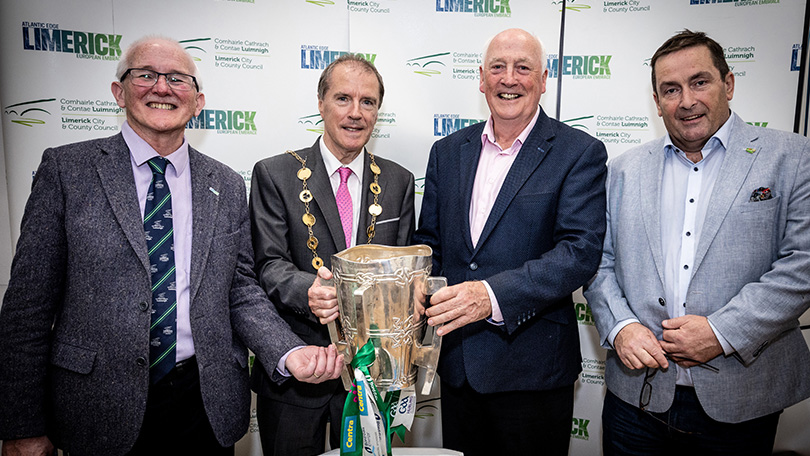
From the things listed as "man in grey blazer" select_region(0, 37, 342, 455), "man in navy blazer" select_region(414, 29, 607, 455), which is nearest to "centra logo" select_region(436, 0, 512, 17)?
"man in navy blazer" select_region(414, 29, 607, 455)

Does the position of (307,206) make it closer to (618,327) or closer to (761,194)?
(618,327)

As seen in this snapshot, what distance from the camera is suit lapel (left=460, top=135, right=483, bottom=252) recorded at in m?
1.95

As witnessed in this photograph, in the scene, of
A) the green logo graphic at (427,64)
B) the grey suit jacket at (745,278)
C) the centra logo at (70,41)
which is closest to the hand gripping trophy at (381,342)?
the grey suit jacket at (745,278)

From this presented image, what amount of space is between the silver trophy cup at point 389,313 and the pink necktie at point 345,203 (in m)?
0.64

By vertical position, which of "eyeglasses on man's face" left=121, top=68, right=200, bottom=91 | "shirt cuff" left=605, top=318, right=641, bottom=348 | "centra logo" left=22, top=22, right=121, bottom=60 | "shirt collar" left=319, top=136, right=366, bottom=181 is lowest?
"shirt cuff" left=605, top=318, right=641, bottom=348

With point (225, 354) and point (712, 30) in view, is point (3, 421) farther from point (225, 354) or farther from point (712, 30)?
point (712, 30)

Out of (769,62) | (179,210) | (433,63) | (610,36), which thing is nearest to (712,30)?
(769,62)

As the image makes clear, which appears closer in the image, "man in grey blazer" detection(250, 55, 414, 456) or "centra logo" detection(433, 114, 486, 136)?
"man in grey blazer" detection(250, 55, 414, 456)

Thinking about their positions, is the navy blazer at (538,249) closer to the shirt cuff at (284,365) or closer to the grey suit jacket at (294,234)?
the grey suit jacket at (294,234)

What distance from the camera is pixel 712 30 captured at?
2.79m

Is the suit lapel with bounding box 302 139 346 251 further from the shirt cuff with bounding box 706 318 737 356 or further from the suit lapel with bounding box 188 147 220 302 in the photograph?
the shirt cuff with bounding box 706 318 737 356

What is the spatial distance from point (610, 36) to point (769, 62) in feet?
2.93

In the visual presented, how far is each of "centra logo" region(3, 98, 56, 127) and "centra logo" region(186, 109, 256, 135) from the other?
2.53 feet

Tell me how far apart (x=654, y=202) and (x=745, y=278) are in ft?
1.30
